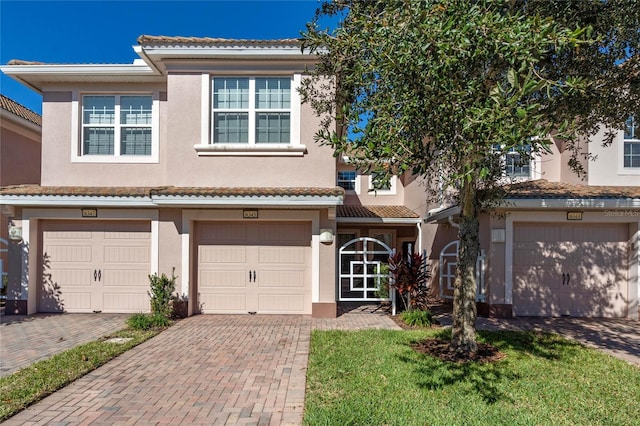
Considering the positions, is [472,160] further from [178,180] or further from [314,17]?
[178,180]

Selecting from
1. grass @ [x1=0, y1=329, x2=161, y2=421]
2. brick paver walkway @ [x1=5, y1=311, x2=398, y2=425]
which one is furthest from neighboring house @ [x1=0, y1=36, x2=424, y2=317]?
grass @ [x1=0, y1=329, x2=161, y2=421]

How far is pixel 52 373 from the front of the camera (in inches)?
238

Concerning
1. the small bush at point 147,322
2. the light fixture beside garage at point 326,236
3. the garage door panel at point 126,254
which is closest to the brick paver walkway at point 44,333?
the small bush at point 147,322

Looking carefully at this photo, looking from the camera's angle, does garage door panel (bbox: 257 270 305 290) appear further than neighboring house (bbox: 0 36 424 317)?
Yes

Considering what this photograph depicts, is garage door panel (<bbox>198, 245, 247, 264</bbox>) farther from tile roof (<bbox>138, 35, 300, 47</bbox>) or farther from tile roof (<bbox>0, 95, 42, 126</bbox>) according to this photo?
tile roof (<bbox>0, 95, 42, 126</bbox>)

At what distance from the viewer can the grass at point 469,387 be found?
4.60 meters

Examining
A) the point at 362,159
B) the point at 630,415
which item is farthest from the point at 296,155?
the point at 630,415

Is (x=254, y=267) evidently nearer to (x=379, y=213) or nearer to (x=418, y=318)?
(x=418, y=318)

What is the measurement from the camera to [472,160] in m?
4.65

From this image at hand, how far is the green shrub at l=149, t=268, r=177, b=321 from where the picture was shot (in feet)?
31.6

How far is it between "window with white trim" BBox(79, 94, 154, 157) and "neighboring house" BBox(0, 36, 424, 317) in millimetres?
31

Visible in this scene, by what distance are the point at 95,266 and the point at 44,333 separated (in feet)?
8.21

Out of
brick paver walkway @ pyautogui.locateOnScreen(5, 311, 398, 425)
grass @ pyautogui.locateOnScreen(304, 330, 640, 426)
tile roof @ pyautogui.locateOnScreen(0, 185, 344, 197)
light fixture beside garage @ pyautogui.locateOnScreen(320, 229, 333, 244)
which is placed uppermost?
tile roof @ pyautogui.locateOnScreen(0, 185, 344, 197)

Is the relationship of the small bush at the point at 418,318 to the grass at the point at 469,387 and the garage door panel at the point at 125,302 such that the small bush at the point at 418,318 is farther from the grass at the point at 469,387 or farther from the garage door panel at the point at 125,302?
the garage door panel at the point at 125,302
